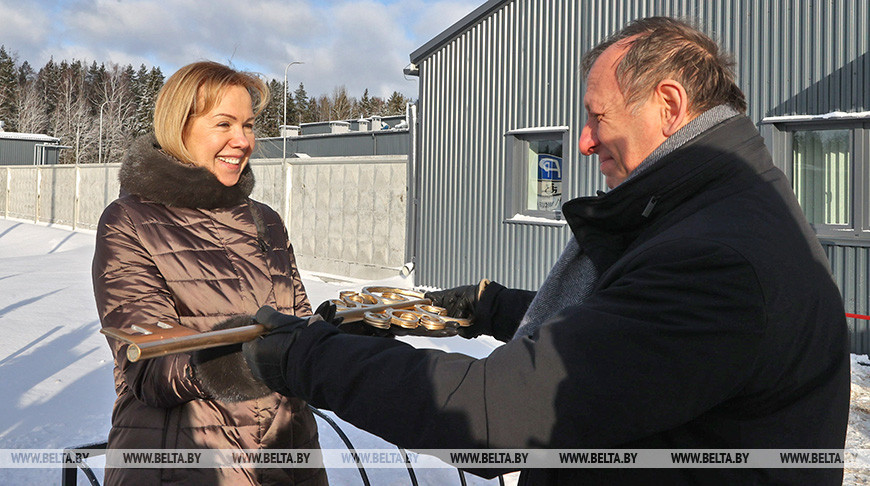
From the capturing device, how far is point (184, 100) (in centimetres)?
214

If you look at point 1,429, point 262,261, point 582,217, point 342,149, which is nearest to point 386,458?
point 262,261

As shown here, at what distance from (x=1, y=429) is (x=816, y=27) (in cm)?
820

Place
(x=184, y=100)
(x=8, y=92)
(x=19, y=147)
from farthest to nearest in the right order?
(x=8, y=92)
(x=19, y=147)
(x=184, y=100)

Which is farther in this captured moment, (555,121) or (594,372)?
(555,121)

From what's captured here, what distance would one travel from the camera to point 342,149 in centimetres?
2817

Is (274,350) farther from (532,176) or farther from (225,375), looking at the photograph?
(532,176)

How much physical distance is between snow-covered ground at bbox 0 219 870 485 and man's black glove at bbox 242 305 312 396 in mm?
2565

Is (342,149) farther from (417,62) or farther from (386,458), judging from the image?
(386,458)

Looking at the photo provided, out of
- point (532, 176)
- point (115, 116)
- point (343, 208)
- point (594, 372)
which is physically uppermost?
point (115, 116)

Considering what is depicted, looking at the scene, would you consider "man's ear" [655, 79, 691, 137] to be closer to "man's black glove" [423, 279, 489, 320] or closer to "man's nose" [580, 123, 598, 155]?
"man's nose" [580, 123, 598, 155]

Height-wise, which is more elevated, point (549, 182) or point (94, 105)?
point (94, 105)

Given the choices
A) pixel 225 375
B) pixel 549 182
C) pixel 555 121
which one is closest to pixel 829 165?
pixel 555 121

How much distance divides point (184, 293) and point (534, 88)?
8.23 metres

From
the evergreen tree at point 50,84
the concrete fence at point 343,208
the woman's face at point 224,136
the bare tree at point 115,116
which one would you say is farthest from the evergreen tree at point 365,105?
the woman's face at point 224,136
